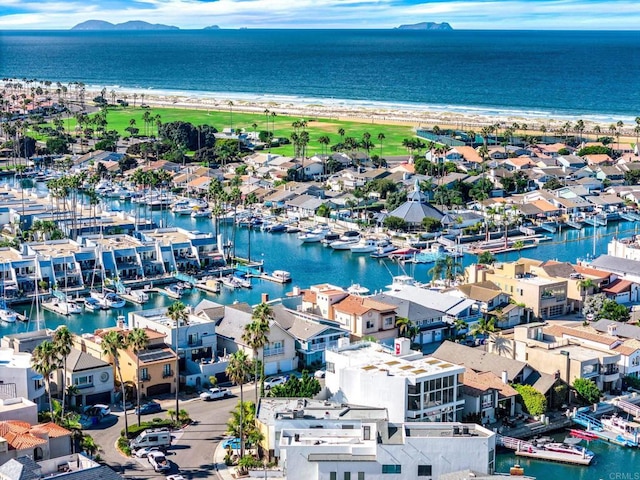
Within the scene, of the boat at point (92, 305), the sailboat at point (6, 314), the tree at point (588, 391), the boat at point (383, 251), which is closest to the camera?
the tree at point (588, 391)

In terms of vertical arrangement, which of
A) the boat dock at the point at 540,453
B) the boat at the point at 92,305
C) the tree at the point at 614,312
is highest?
the tree at the point at 614,312

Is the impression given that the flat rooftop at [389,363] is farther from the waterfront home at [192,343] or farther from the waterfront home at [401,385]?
the waterfront home at [192,343]

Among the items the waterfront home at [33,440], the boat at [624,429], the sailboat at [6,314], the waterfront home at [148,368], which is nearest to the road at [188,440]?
the waterfront home at [148,368]

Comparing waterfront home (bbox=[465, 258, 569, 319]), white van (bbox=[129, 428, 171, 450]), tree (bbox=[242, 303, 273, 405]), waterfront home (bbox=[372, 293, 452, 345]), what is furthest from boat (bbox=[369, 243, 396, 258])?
white van (bbox=[129, 428, 171, 450])

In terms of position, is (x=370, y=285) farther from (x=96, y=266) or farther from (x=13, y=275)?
(x=13, y=275)

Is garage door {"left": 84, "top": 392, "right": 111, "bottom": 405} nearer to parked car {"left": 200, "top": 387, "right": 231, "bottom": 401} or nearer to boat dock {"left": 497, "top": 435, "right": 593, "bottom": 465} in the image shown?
parked car {"left": 200, "top": 387, "right": 231, "bottom": 401}

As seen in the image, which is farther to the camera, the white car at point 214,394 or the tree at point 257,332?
the white car at point 214,394
